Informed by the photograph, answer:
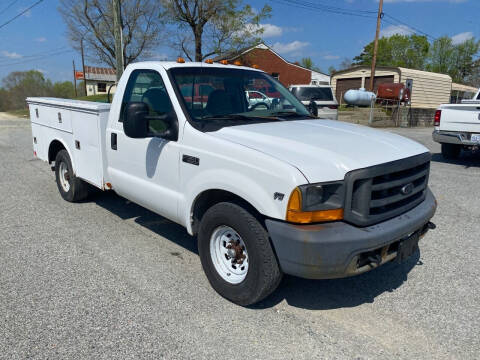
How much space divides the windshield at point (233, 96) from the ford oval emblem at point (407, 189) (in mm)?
1409

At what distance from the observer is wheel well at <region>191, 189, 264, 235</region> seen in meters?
3.06

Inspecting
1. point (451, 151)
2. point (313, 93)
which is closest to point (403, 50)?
point (313, 93)

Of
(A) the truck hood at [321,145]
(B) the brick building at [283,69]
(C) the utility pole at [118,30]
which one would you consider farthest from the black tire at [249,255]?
(B) the brick building at [283,69]

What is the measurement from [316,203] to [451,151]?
902cm

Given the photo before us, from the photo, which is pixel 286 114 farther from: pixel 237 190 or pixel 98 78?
pixel 98 78

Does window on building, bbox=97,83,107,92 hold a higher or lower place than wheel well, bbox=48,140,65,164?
higher

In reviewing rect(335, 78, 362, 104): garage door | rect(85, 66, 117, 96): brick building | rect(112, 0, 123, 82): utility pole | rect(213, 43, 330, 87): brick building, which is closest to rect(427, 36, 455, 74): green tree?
rect(213, 43, 330, 87): brick building

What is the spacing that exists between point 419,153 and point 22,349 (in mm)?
3351

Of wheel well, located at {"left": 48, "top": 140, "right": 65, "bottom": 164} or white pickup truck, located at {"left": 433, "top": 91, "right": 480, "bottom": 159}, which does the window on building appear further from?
wheel well, located at {"left": 48, "top": 140, "right": 65, "bottom": 164}

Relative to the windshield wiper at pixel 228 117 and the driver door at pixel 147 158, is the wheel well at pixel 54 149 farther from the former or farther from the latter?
the windshield wiper at pixel 228 117

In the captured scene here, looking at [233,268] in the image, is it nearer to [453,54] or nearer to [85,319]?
[85,319]

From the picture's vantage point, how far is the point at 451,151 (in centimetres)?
1017

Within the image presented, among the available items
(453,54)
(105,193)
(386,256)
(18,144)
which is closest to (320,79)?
(453,54)

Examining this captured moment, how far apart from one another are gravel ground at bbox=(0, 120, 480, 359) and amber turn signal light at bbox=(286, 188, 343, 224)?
0.88m
